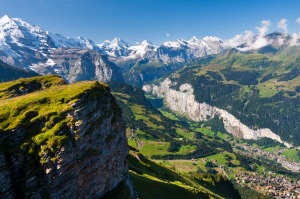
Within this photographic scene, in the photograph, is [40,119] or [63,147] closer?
[63,147]

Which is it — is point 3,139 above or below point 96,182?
above

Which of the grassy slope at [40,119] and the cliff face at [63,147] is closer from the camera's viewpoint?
the cliff face at [63,147]

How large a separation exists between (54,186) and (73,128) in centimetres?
842

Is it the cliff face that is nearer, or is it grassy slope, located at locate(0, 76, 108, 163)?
the cliff face

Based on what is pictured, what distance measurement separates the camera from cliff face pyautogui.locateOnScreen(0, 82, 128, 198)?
38000 mm

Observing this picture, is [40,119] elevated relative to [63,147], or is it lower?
elevated

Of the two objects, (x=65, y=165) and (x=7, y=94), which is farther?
(x=7, y=94)

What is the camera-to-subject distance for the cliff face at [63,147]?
38.0 meters

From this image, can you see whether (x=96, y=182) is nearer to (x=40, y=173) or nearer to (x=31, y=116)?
(x=40, y=173)

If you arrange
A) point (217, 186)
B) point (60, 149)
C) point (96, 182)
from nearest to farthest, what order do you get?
point (60, 149), point (96, 182), point (217, 186)

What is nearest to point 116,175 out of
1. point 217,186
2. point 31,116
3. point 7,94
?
point 31,116

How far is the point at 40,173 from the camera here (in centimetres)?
3922

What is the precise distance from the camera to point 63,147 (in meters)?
41.3

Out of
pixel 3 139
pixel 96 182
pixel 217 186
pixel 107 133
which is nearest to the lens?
pixel 3 139
